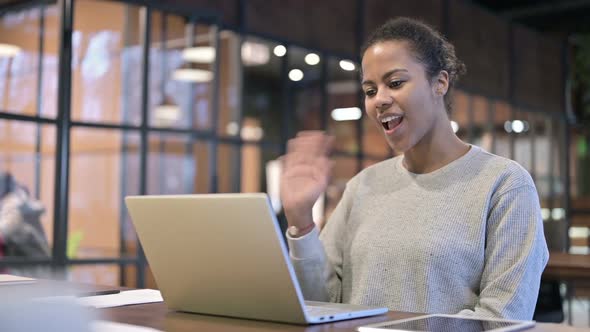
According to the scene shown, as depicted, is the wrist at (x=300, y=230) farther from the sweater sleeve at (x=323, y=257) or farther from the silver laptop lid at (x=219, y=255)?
the silver laptop lid at (x=219, y=255)

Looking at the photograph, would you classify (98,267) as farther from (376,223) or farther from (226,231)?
(226,231)

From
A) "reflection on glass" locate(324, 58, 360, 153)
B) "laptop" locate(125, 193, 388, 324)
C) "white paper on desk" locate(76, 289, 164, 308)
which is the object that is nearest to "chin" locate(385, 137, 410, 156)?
"laptop" locate(125, 193, 388, 324)

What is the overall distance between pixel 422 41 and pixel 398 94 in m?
0.17

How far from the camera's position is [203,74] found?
5.61 meters

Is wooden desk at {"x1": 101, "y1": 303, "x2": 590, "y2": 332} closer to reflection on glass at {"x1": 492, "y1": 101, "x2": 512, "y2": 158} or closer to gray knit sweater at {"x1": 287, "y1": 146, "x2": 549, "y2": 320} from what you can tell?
gray knit sweater at {"x1": 287, "y1": 146, "x2": 549, "y2": 320}

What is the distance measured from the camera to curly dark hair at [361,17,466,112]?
190 centimetres

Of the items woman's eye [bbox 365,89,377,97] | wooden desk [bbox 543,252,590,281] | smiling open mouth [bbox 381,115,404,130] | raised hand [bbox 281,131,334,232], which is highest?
woman's eye [bbox 365,89,377,97]

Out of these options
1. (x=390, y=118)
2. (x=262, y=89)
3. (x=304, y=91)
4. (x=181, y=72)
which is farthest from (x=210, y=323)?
(x=304, y=91)

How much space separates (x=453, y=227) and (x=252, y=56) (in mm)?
4487

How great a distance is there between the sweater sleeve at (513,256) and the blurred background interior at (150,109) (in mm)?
1654

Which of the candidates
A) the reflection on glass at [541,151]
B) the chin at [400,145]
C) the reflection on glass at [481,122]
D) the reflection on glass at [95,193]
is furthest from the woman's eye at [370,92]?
the reflection on glass at [541,151]

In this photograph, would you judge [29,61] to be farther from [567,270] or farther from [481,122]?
[481,122]

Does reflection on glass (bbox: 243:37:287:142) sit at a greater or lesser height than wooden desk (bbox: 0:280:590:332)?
greater

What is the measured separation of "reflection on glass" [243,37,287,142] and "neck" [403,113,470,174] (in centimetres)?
396
